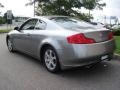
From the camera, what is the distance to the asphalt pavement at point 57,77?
486 cm

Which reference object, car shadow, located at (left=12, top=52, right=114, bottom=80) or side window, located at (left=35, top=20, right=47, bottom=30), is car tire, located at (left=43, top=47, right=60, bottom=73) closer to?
car shadow, located at (left=12, top=52, right=114, bottom=80)

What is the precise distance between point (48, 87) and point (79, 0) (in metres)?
19.3

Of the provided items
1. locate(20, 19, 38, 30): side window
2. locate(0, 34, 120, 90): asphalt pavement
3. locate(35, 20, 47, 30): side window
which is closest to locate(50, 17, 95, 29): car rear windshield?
locate(35, 20, 47, 30): side window

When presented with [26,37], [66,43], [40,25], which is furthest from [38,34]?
[66,43]

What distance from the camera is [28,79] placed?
5.38 m

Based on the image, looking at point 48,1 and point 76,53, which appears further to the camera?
point 48,1

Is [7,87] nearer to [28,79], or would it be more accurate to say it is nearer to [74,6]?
[28,79]

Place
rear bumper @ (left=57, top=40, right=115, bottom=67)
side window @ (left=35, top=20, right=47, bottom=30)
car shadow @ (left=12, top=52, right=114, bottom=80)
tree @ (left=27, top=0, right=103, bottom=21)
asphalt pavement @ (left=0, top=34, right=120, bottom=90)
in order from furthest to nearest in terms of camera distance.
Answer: tree @ (left=27, top=0, right=103, bottom=21)
side window @ (left=35, top=20, right=47, bottom=30)
car shadow @ (left=12, top=52, right=114, bottom=80)
rear bumper @ (left=57, top=40, right=115, bottom=67)
asphalt pavement @ (left=0, top=34, right=120, bottom=90)

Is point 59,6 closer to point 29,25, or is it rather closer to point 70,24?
point 29,25

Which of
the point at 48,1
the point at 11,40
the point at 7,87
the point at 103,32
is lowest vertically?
the point at 7,87

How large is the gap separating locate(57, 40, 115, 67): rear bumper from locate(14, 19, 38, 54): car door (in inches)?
66.9

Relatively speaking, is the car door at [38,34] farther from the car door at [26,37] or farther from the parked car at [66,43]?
the car door at [26,37]

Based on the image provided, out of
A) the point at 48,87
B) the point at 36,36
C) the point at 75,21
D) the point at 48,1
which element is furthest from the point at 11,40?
the point at 48,1

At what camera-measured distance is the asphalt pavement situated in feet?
16.0
